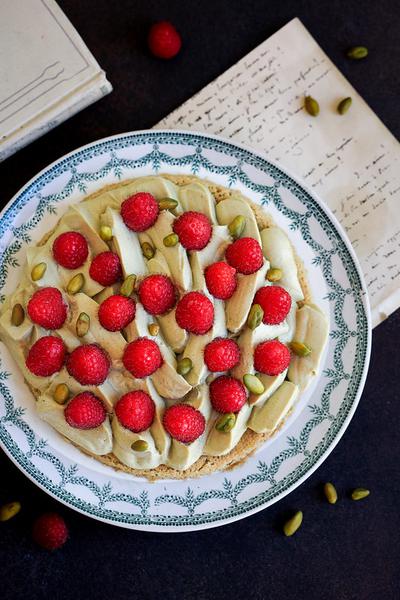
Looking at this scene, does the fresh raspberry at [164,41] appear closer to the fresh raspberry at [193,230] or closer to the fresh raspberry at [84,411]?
the fresh raspberry at [193,230]

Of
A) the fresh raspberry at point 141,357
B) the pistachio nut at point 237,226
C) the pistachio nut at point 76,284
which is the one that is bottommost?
the fresh raspberry at point 141,357

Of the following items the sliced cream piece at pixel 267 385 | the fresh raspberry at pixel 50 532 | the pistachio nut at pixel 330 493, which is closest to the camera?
the sliced cream piece at pixel 267 385

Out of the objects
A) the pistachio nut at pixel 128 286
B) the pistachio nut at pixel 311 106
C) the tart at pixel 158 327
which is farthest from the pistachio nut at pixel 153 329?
the pistachio nut at pixel 311 106

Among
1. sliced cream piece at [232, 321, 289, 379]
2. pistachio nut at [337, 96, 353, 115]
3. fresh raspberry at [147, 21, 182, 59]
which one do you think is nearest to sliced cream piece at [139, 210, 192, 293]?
sliced cream piece at [232, 321, 289, 379]

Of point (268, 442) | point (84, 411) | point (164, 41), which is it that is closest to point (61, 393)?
point (84, 411)

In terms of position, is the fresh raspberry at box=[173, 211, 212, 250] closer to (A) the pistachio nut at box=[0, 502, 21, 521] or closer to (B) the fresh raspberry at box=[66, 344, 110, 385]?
(B) the fresh raspberry at box=[66, 344, 110, 385]

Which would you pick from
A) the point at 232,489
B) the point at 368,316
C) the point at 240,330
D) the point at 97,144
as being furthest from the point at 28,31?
the point at 232,489

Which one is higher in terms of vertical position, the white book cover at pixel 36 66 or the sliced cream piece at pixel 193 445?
the white book cover at pixel 36 66
